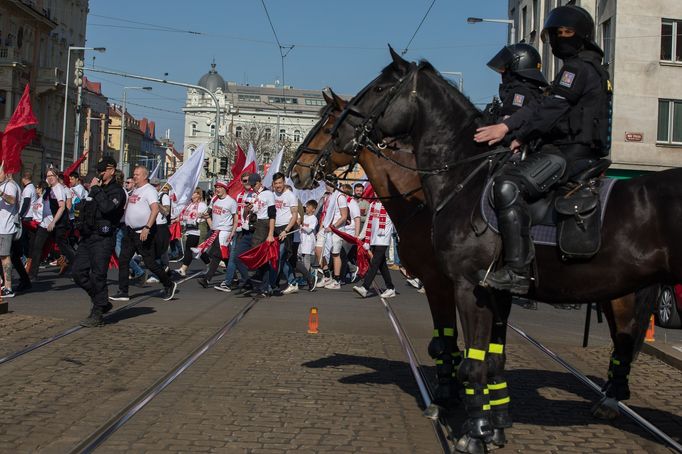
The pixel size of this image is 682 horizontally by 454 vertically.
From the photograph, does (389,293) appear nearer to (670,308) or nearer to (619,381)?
(670,308)

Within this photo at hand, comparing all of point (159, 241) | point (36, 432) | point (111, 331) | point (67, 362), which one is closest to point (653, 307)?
point (36, 432)

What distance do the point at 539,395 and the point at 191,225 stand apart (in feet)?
45.5

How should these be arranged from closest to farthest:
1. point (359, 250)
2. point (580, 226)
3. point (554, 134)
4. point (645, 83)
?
point (580, 226)
point (554, 134)
point (359, 250)
point (645, 83)

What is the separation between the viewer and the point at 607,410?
6516mm

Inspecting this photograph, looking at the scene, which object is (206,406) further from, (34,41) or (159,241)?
(34,41)

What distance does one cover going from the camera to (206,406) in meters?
6.58

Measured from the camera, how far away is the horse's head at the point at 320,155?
7.00 metres

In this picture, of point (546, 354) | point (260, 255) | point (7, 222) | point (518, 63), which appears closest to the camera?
point (518, 63)

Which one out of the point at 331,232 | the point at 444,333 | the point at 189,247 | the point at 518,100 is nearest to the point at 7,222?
the point at 189,247

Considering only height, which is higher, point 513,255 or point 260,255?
point 513,255

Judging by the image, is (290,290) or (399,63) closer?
(399,63)

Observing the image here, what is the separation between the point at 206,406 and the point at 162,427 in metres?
0.69

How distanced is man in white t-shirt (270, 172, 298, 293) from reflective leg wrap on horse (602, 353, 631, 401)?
955 centimetres

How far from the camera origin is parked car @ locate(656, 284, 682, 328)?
12099mm
